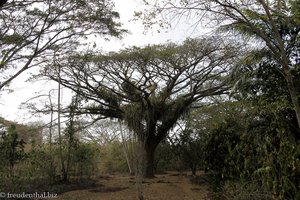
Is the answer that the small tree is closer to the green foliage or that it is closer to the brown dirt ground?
the brown dirt ground

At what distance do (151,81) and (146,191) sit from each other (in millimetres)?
5306

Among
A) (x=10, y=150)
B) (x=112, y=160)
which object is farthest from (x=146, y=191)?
(x=112, y=160)

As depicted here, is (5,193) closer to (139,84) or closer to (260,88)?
(260,88)

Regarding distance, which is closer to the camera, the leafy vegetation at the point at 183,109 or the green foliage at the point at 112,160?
the leafy vegetation at the point at 183,109

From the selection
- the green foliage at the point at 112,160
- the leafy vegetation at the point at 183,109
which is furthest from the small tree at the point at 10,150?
the green foliage at the point at 112,160

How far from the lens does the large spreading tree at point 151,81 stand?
14211mm

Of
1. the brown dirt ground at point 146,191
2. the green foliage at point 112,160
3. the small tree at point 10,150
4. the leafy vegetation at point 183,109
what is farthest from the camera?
the green foliage at point 112,160

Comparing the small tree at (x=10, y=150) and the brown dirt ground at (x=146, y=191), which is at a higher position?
the small tree at (x=10, y=150)

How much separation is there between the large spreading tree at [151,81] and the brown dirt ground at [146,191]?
1835mm

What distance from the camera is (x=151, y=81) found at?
15.7 meters

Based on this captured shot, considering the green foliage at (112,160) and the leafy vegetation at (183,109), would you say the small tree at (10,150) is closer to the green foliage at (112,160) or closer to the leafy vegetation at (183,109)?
the leafy vegetation at (183,109)

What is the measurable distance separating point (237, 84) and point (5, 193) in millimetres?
5818

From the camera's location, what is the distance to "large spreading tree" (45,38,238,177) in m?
14.2

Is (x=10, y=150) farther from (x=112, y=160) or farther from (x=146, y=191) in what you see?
(x=112, y=160)
